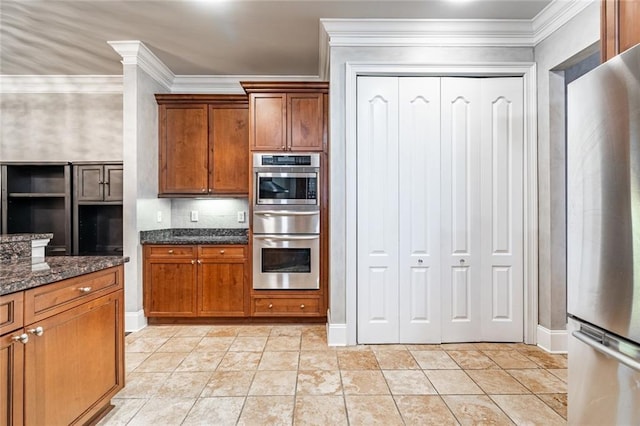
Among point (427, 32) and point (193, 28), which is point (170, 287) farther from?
point (427, 32)

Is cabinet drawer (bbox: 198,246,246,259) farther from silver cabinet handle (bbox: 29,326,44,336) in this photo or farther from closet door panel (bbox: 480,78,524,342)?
closet door panel (bbox: 480,78,524,342)

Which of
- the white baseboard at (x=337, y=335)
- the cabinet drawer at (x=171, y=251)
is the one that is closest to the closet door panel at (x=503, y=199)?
the white baseboard at (x=337, y=335)

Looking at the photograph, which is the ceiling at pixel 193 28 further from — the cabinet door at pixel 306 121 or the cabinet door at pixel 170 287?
the cabinet door at pixel 170 287

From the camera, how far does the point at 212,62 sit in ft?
12.6

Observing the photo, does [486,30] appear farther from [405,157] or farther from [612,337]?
[612,337]

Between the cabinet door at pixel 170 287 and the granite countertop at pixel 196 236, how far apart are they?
Result: 8.2 inches

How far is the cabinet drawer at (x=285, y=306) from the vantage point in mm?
3545

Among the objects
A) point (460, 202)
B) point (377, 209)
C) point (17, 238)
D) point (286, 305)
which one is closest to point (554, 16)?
point (460, 202)

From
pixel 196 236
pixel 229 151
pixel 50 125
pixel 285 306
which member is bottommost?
pixel 285 306

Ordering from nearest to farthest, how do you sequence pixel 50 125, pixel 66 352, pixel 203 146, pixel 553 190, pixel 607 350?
pixel 607 350 < pixel 66 352 < pixel 553 190 < pixel 203 146 < pixel 50 125

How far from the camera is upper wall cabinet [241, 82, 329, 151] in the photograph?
351cm

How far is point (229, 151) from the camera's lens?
3.94 m

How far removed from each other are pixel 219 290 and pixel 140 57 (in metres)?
2.60

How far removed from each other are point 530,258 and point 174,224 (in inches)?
155
